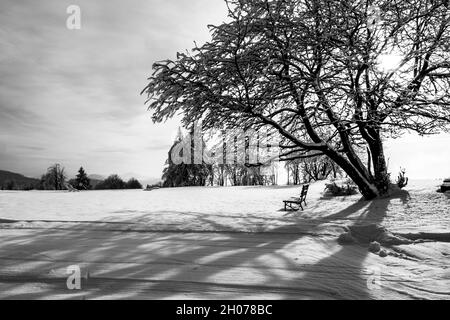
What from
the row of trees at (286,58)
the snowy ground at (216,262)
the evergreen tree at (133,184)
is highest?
the row of trees at (286,58)

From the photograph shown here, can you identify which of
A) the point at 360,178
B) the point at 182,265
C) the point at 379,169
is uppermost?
the point at 379,169

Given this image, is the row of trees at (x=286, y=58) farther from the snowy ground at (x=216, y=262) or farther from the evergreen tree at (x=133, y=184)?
the evergreen tree at (x=133, y=184)

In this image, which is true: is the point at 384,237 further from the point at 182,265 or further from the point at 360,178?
the point at 360,178

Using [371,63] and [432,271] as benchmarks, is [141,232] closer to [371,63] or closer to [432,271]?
[432,271]

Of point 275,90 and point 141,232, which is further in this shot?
point 275,90

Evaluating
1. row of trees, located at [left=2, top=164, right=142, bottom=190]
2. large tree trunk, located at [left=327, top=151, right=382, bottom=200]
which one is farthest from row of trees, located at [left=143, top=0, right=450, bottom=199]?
row of trees, located at [left=2, top=164, right=142, bottom=190]

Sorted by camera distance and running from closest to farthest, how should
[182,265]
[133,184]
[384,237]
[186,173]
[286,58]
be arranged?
[182,265], [384,237], [286,58], [186,173], [133,184]

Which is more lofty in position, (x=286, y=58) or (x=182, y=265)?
(x=286, y=58)

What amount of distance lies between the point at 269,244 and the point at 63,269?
2911mm

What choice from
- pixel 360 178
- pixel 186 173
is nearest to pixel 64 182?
pixel 186 173

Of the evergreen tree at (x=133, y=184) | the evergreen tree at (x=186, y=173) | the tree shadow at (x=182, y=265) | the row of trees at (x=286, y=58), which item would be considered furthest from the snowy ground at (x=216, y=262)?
the evergreen tree at (x=133, y=184)

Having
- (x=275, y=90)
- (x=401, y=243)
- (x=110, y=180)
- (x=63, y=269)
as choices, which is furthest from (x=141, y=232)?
(x=110, y=180)

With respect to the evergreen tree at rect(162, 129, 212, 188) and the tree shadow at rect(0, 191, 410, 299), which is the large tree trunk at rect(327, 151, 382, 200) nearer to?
the tree shadow at rect(0, 191, 410, 299)

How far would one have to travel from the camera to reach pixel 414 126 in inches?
423
